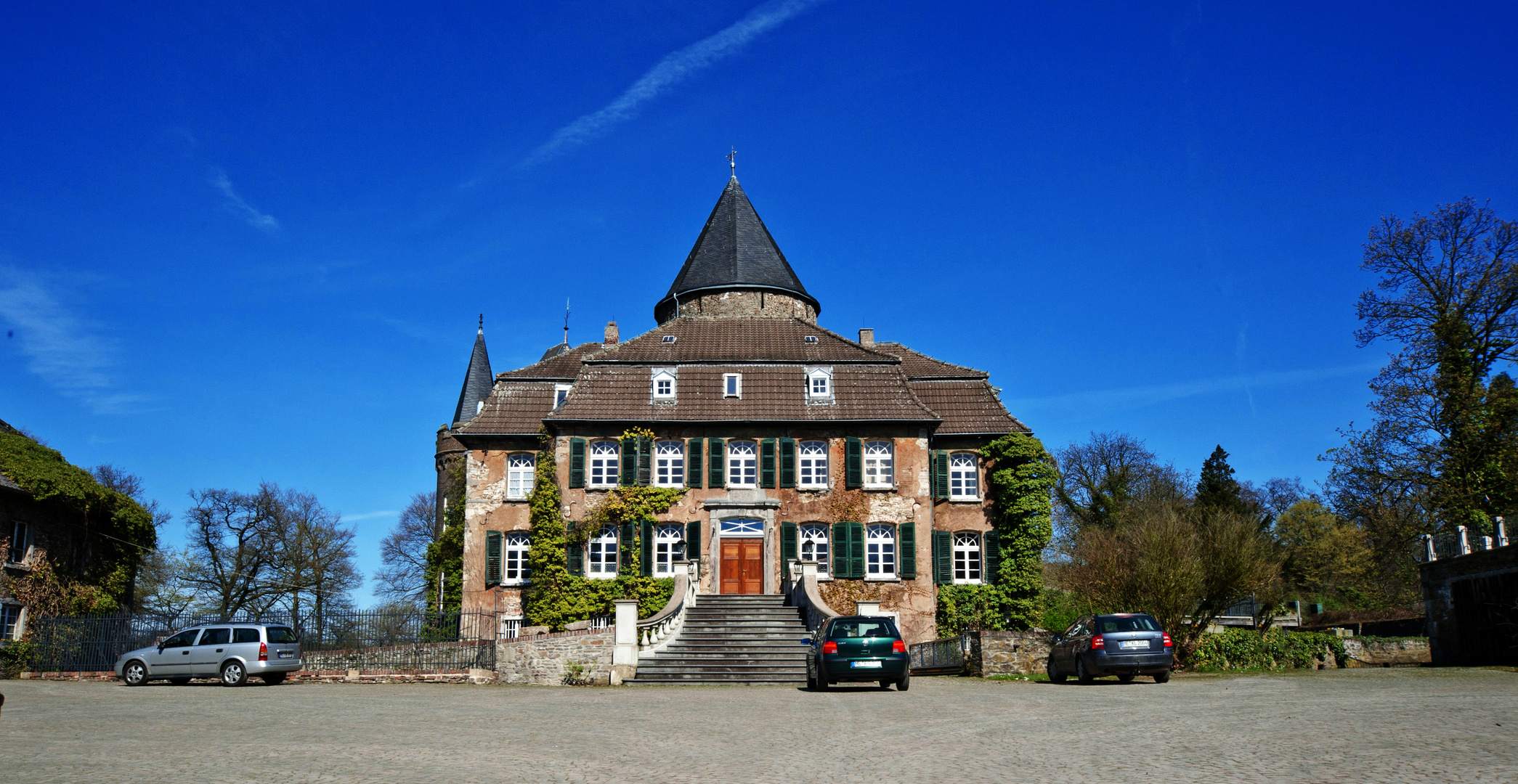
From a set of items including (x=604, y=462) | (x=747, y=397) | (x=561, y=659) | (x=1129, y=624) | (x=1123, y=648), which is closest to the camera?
(x=1123, y=648)

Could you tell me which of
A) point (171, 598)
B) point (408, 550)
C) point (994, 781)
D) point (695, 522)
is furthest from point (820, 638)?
point (408, 550)

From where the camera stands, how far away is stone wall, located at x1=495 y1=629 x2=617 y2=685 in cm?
2342

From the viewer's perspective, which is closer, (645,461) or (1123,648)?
(1123,648)

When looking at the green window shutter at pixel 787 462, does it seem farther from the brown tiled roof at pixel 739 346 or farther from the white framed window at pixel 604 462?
the white framed window at pixel 604 462

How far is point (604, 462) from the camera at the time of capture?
32.5 metres

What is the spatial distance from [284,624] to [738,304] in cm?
2006

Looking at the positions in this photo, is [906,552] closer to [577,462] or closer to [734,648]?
[734,648]

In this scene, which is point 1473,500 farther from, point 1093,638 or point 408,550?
point 408,550

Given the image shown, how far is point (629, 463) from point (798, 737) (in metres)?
21.7

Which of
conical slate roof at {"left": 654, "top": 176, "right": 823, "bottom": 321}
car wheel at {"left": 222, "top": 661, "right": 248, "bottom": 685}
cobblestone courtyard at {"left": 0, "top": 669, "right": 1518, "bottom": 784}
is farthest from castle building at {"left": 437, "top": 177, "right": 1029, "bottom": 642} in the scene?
cobblestone courtyard at {"left": 0, "top": 669, "right": 1518, "bottom": 784}

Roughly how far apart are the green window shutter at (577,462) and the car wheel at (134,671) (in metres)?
12.2

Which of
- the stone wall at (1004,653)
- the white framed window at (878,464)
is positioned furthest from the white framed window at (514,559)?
the stone wall at (1004,653)

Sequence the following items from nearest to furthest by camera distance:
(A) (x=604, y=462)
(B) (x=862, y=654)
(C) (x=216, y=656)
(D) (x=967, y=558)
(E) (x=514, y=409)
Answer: (B) (x=862, y=654) < (C) (x=216, y=656) < (A) (x=604, y=462) < (D) (x=967, y=558) < (E) (x=514, y=409)

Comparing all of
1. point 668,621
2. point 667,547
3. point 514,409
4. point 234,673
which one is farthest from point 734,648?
point 514,409
